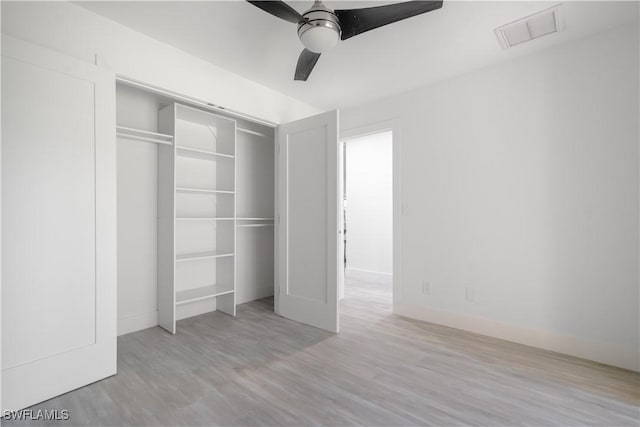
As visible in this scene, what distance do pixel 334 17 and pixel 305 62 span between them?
53cm

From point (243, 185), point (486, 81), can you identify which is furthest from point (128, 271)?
point (486, 81)

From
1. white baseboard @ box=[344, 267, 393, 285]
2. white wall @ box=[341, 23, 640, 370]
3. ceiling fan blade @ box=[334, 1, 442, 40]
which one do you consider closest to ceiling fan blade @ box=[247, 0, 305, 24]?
ceiling fan blade @ box=[334, 1, 442, 40]

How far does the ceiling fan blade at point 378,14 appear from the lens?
1.69 m

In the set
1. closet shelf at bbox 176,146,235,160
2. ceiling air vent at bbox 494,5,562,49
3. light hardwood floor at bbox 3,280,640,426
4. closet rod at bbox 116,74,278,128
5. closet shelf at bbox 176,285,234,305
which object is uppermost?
ceiling air vent at bbox 494,5,562,49

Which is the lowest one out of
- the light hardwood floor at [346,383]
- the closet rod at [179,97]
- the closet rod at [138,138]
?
the light hardwood floor at [346,383]

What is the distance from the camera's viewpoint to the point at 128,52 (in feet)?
8.01

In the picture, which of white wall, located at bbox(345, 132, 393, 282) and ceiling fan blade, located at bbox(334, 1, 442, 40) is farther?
white wall, located at bbox(345, 132, 393, 282)

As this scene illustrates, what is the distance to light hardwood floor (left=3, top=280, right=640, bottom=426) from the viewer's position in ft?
5.96

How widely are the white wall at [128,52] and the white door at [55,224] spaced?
0.69ft

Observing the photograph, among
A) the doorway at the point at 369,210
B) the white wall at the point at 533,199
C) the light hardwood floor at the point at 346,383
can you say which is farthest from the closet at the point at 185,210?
the white wall at the point at 533,199

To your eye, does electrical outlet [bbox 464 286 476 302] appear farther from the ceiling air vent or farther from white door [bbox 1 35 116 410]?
white door [bbox 1 35 116 410]

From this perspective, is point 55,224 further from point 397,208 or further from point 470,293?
point 470,293

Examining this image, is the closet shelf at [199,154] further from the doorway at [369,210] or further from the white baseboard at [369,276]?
the white baseboard at [369,276]

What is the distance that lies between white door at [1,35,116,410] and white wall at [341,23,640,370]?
287cm
